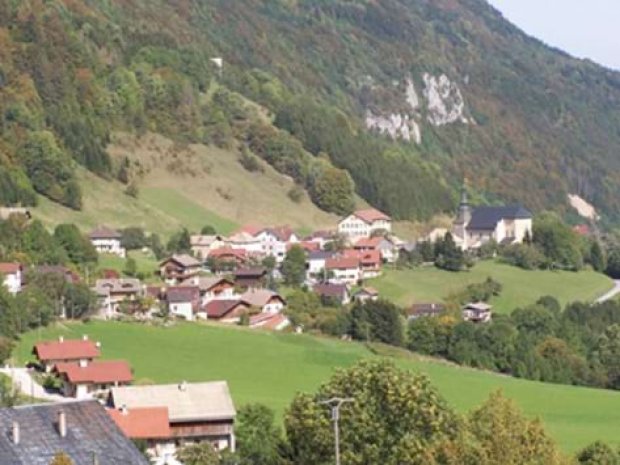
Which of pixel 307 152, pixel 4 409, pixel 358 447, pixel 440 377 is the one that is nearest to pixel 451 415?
pixel 358 447

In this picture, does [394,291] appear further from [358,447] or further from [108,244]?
[358,447]

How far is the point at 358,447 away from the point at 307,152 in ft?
370

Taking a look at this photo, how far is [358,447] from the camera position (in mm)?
37875

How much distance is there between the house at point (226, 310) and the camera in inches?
3228

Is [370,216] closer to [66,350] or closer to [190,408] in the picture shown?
[66,350]

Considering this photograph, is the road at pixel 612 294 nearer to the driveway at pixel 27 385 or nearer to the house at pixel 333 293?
the house at pixel 333 293

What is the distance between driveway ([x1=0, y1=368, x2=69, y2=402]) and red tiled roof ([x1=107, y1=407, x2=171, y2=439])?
A: 8089 millimetres

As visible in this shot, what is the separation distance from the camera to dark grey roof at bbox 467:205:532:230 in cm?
13262

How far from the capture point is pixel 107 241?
99.8 meters

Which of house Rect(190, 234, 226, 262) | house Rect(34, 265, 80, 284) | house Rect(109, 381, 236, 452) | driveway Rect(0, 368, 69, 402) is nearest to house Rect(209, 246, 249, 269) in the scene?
house Rect(190, 234, 226, 262)

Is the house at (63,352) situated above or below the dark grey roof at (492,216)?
below

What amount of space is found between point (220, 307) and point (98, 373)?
2462 centimetres

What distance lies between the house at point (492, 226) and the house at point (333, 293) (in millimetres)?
33691

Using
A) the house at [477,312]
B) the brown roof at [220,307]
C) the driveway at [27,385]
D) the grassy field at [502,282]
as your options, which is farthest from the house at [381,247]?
the driveway at [27,385]
